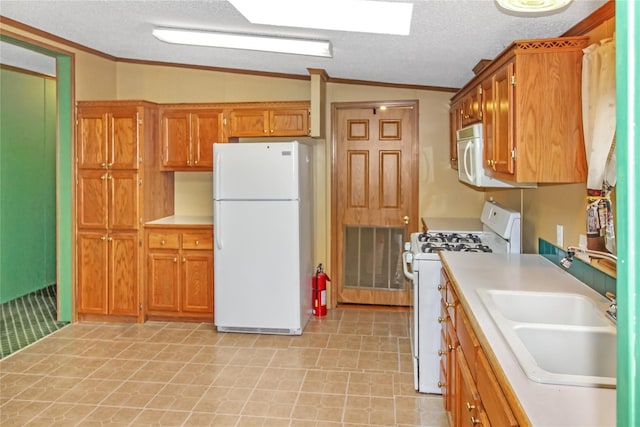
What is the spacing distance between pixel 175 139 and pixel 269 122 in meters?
0.93

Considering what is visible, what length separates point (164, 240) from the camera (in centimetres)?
459

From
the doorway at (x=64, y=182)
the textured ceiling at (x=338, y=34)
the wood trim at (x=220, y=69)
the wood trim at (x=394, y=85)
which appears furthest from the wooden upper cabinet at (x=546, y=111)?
the doorway at (x=64, y=182)

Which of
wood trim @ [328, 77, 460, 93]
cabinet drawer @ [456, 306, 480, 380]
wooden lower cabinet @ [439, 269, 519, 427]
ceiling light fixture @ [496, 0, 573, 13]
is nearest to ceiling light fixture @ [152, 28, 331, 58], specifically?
wood trim @ [328, 77, 460, 93]

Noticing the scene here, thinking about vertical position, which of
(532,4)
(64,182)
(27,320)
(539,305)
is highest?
(532,4)

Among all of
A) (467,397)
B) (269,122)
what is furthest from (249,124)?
(467,397)

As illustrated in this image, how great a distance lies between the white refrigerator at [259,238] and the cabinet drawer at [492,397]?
106 inches

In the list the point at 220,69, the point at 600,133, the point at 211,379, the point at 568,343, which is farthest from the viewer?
the point at 220,69

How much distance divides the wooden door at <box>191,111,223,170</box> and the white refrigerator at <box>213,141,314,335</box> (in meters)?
0.43

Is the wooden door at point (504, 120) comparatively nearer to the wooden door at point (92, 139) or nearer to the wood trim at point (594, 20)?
the wood trim at point (594, 20)

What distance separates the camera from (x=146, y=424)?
2773 mm

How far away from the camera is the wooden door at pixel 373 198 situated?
4.99 meters

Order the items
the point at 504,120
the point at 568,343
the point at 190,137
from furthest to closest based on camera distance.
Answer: the point at 190,137 < the point at 504,120 < the point at 568,343

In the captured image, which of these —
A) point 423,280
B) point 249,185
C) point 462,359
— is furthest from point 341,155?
point 462,359

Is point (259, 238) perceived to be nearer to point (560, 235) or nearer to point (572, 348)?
point (560, 235)
